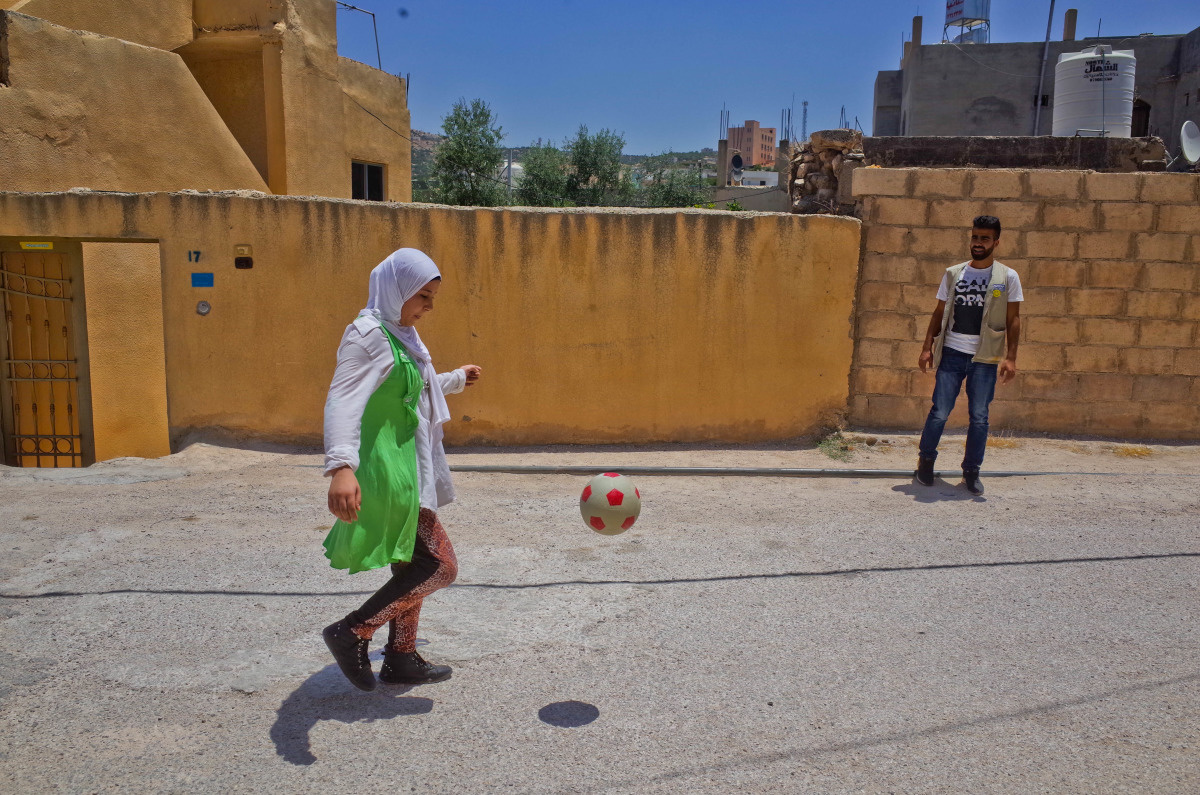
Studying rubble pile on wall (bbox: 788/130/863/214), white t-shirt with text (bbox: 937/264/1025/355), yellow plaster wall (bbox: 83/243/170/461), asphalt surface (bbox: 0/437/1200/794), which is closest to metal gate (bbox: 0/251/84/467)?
yellow plaster wall (bbox: 83/243/170/461)

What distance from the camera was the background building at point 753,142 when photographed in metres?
116

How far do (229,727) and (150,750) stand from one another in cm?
25

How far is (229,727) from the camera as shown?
3.07 metres

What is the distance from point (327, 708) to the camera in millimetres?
3215

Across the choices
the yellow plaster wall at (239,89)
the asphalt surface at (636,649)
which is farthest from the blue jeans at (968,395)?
the yellow plaster wall at (239,89)

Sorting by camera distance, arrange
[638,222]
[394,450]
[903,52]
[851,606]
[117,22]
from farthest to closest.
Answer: [903,52] < [117,22] < [638,222] < [851,606] < [394,450]

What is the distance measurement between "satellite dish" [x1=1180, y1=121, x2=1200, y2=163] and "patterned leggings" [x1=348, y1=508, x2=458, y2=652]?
27.7ft

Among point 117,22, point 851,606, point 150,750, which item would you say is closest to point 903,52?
point 117,22

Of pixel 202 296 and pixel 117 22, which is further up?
pixel 117 22

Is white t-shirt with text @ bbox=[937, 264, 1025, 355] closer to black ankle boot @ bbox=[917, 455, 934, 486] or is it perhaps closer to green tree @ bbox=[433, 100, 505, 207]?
black ankle boot @ bbox=[917, 455, 934, 486]

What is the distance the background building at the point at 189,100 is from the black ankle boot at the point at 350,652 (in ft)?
24.1

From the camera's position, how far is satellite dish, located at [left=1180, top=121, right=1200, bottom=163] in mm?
8371

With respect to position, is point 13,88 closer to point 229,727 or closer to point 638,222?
point 638,222

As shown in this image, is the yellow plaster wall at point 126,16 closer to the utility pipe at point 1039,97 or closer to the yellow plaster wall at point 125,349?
the yellow plaster wall at point 125,349
